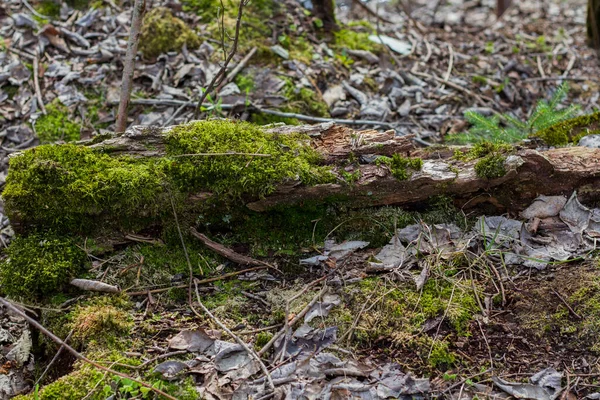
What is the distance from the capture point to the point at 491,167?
322 cm

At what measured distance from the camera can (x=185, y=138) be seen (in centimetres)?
323

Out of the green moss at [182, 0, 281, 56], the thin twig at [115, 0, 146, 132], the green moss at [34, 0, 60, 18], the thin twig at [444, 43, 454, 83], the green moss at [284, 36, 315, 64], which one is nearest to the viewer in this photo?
the thin twig at [115, 0, 146, 132]

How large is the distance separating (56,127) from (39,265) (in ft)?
6.97

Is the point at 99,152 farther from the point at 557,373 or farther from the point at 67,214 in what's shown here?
the point at 557,373

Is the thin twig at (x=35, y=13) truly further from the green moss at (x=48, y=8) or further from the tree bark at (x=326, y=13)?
the tree bark at (x=326, y=13)

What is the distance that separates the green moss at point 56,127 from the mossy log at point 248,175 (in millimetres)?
1462

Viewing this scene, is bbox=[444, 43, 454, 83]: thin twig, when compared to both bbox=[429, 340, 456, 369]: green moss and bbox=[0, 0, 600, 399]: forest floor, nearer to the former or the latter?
bbox=[0, 0, 600, 399]: forest floor

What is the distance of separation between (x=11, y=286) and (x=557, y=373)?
2974mm

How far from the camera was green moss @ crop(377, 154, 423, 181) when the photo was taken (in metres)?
3.22

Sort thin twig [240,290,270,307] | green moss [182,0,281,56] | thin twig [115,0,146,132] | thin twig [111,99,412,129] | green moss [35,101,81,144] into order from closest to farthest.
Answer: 1. thin twig [240,290,270,307]
2. thin twig [115,0,146,132]
3. green moss [35,101,81,144]
4. thin twig [111,99,412,129]
5. green moss [182,0,281,56]

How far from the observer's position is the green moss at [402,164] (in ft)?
10.6

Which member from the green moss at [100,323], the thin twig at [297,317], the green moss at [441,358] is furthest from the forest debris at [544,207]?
the green moss at [100,323]

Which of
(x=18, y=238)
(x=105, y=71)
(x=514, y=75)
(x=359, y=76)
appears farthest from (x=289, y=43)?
(x=18, y=238)

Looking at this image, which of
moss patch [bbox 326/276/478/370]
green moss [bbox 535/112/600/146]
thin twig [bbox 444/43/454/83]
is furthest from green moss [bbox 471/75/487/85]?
moss patch [bbox 326/276/478/370]
